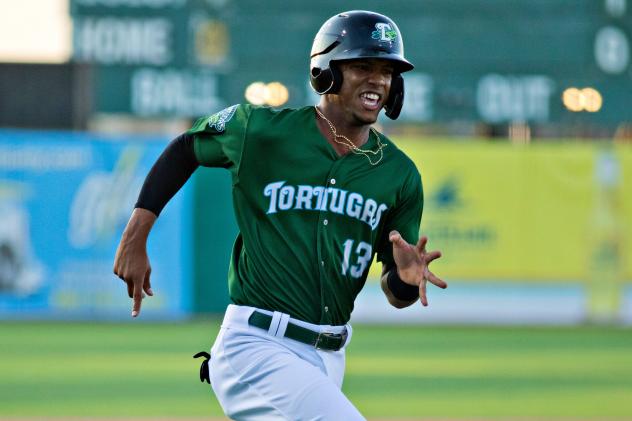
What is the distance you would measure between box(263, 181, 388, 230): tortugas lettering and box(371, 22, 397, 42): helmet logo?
54 cm

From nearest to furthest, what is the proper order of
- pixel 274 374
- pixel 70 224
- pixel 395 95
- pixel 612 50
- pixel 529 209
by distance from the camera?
pixel 274 374 → pixel 395 95 → pixel 612 50 → pixel 70 224 → pixel 529 209

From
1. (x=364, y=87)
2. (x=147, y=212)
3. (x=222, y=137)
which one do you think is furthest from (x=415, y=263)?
(x=147, y=212)

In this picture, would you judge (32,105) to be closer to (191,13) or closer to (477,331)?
(191,13)

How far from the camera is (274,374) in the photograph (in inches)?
170

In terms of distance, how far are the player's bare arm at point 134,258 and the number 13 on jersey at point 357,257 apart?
2.20 ft

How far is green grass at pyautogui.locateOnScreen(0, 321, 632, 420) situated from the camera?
30.3 ft

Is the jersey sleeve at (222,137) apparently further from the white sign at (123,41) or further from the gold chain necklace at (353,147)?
the white sign at (123,41)

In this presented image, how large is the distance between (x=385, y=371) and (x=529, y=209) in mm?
5844

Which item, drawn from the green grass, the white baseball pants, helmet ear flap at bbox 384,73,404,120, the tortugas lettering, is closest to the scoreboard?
the green grass

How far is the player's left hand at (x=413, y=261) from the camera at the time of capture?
4312 millimetres

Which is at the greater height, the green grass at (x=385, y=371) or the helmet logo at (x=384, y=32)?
the helmet logo at (x=384, y=32)

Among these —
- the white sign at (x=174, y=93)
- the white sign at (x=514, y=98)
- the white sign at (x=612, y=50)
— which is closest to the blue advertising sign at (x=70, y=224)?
the white sign at (x=174, y=93)

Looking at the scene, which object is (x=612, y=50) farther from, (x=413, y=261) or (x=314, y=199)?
(x=413, y=261)

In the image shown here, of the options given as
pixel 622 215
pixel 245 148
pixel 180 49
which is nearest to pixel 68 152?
pixel 180 49
